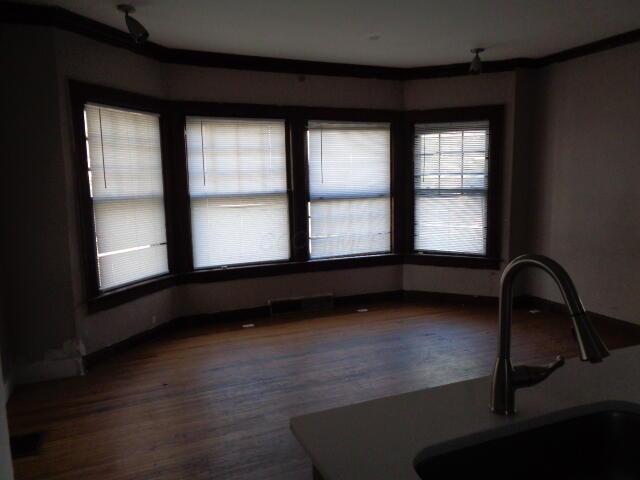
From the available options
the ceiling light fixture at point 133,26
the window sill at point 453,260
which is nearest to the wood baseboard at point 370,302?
the window sill at point 453,260

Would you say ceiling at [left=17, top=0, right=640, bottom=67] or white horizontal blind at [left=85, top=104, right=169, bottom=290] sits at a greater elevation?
ceiling at [left=17, top=0, right=640, bottom=67]

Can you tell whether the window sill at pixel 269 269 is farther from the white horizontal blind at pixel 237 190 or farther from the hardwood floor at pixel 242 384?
the hardwood floor at pixel 242 384

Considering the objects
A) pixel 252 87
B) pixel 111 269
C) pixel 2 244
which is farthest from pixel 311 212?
pixel 2 244

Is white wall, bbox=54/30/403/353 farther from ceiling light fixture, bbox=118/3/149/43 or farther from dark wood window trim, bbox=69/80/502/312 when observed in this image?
ceiling light fixture, bbox=118/3/149/43

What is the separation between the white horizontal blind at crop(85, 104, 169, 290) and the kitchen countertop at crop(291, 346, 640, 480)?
3.14m

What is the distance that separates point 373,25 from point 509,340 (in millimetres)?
3212

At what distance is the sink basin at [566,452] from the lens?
1091 mm

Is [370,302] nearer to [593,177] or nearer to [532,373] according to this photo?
[593,177]

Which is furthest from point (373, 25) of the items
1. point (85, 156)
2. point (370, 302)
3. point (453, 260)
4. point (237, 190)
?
point (370, 302)

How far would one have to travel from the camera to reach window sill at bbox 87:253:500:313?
12.9ft

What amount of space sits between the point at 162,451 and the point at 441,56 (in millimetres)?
4169

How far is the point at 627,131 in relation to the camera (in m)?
4.13

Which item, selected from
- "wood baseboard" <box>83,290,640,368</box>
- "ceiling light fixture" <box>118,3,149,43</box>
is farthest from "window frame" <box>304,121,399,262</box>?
"ceiling light fixture" <box>118,3,149,43</box>

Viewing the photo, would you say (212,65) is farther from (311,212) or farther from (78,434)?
(78,434)
